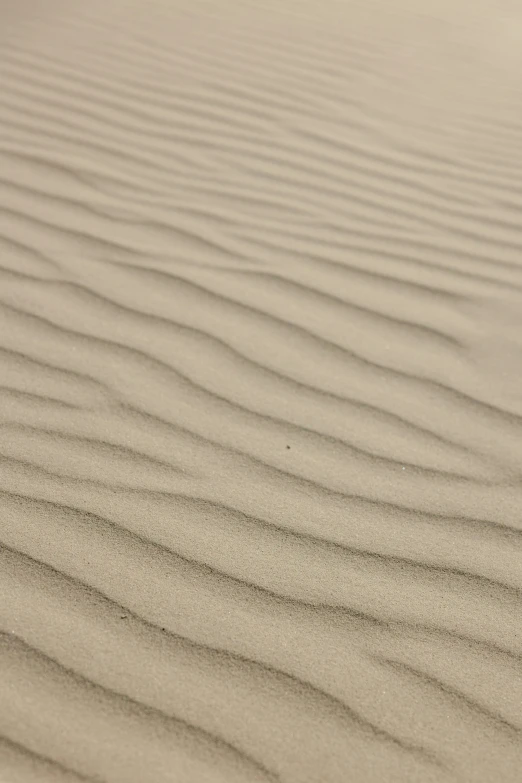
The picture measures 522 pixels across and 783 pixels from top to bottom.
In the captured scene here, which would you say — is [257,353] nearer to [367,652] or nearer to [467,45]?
[367,652]

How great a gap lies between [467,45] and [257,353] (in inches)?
119

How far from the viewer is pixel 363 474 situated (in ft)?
6.11

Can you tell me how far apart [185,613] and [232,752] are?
0.27 metres

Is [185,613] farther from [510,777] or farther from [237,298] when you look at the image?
[237,298]

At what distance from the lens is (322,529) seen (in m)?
1.72

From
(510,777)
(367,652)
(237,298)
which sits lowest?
(510,777)

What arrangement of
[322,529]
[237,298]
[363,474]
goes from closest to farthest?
[322,529]
[363,474]
[237,298]

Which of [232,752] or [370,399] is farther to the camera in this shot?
[370,399]

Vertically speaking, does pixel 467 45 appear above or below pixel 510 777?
above

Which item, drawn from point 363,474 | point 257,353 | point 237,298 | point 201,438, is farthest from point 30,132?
point 363,474

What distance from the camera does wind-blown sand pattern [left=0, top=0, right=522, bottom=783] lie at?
1387mm

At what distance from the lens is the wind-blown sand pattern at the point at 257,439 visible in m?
1.39

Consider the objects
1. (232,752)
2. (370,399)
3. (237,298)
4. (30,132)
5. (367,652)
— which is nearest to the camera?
A: (232,752)

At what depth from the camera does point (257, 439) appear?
6.33 feet
